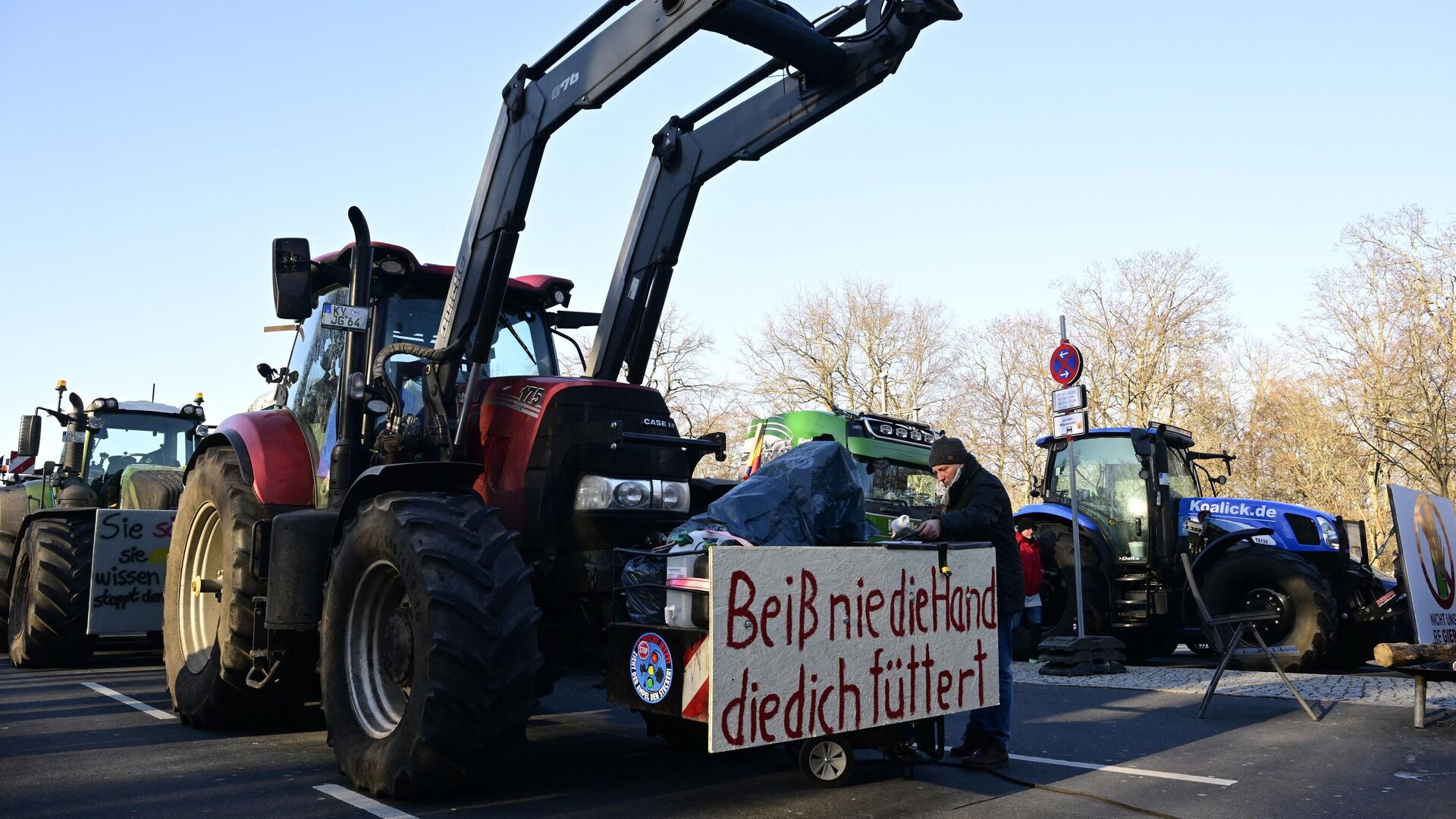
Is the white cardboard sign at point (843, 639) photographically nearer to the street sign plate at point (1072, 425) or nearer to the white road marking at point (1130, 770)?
the white road marking at point (1130, 770)

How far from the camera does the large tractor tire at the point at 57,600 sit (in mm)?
10695

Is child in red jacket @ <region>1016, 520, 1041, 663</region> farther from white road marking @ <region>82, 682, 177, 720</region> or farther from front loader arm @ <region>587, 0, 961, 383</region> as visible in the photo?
white road marking @ <region>82, 682, 177, 720</region>

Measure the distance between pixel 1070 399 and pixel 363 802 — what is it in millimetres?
7945

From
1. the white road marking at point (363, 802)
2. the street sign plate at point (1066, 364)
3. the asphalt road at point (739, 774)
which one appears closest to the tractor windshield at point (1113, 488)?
the street sign plate at point (1066, 364)

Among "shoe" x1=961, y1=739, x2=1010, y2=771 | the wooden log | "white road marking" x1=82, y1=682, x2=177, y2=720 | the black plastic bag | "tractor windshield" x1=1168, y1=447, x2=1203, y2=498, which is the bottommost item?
"white road marking" x1=82, y1=682, x2=177, y2=720

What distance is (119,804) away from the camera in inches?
198

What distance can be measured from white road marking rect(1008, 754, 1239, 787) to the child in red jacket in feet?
16.1

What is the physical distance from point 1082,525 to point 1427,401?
2554 cm

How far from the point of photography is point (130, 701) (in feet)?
27.3

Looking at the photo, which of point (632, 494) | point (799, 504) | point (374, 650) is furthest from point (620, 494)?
point (374, 650)

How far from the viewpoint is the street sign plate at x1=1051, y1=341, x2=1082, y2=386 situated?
1134 cm

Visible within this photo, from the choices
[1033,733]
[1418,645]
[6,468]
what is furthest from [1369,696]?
[6,468]

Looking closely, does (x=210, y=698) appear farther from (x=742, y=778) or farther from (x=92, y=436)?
(x=92, y=436)

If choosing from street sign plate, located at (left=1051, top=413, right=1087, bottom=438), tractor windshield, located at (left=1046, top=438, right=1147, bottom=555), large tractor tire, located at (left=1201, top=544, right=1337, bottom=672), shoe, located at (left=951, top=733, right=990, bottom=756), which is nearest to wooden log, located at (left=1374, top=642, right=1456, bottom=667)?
shoe, located at (left=951, top=733, right=990, bottom=756)
